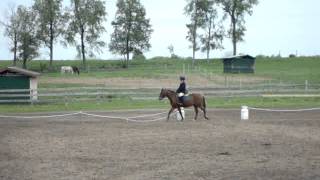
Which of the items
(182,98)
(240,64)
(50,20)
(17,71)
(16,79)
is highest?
(50,20)

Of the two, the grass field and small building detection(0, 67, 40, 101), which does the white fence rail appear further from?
small building detection(0, 67, 40, 101)

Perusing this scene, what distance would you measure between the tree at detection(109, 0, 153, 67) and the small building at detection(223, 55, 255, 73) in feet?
79.7

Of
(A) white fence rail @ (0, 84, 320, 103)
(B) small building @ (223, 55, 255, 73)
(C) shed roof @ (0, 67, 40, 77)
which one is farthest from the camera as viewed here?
(B) small building @ (223, 55, 255, 73)

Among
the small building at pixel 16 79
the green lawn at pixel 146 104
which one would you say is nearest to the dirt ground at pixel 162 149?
the green lawn at pixel 146 104

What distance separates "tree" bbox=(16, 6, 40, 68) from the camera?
88.7 metres

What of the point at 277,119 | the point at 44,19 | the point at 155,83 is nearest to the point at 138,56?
the point at 44,19

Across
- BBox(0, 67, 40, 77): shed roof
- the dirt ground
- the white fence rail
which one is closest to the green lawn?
the white fence rail

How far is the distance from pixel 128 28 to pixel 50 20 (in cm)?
1321

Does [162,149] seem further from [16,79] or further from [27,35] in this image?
[27,35]

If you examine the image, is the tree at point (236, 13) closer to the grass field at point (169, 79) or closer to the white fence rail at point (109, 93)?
the grass field at point (169, 79)

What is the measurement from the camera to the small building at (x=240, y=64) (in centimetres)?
7750

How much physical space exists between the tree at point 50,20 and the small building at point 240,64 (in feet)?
88.0

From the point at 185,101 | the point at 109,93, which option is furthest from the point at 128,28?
the point at 185,101

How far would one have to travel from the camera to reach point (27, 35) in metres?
88.8
